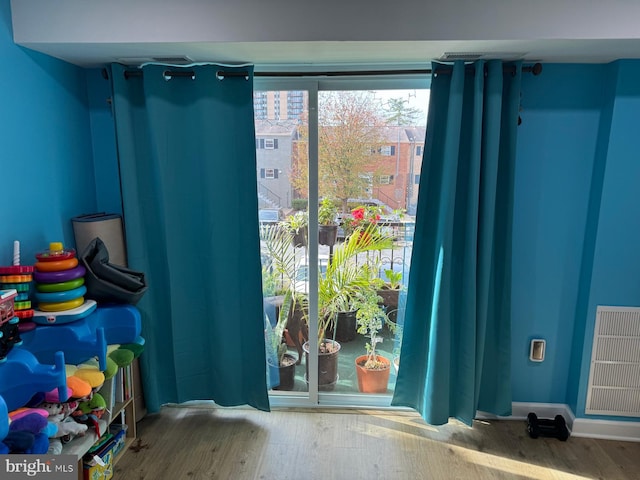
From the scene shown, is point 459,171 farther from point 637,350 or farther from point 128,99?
point 128,99

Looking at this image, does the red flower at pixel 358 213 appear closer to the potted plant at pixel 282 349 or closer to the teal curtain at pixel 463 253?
the teal curtain at pixel 463 253

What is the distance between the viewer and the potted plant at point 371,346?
2.64 m

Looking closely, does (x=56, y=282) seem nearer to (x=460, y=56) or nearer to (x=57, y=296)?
(x=57, y=296)

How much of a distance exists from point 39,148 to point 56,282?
68 centimetres

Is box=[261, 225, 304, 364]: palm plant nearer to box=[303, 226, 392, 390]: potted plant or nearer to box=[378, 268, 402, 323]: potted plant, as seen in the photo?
box=[303, 226, 392, 390]: potted plant

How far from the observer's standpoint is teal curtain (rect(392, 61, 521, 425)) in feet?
7.08

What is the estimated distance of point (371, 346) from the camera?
271 centimetres

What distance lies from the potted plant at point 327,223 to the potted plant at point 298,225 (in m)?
0.08

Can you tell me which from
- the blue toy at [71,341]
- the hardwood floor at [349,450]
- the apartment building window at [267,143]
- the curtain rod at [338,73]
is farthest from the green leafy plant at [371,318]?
the blue toy at [71,341]

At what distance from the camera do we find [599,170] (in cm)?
224

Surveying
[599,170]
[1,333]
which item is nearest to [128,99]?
[1,333]

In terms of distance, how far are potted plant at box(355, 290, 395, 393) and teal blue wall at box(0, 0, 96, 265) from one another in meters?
1.70

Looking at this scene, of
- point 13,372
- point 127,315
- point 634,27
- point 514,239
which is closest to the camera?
point 13,372

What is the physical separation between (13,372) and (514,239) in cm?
239
